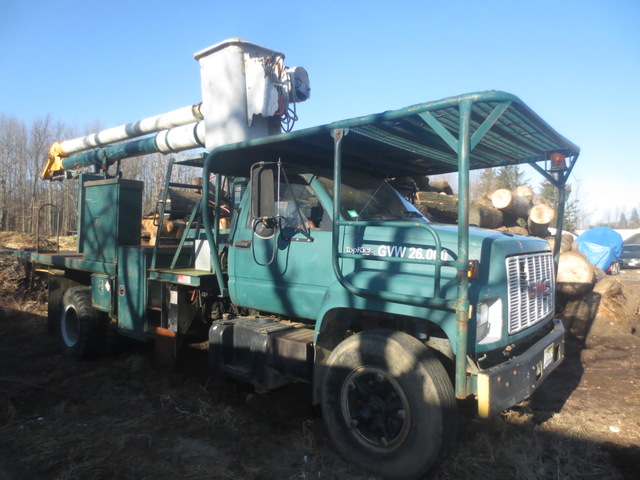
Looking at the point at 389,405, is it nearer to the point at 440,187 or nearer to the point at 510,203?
the point at 440,187

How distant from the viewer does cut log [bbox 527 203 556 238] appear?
1039 cm

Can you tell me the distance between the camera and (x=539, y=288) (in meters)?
4.16

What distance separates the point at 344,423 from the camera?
12.1 feet

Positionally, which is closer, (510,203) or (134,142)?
(134,142)

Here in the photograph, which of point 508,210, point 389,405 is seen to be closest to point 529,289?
point 389,405

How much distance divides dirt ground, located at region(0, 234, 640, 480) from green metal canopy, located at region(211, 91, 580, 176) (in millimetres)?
2525

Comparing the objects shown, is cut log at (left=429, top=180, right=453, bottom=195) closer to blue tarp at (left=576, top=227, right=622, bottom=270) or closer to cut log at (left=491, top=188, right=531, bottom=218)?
cut log at (left=491, top=188, right=531, bottom=218)

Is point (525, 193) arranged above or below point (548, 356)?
above

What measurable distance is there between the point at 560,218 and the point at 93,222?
625 cm

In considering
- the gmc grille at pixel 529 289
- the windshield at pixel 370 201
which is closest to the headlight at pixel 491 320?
the gmc grille at pixel 529 289

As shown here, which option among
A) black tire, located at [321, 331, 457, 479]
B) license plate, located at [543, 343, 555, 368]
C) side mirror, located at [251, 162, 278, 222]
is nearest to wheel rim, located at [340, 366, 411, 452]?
black tire, located at [321, 331, 457, 479]

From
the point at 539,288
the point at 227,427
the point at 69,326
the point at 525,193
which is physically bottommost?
the point at 227,427

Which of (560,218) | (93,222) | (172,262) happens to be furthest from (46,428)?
(560,218)

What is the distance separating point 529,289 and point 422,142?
170 centimetres
